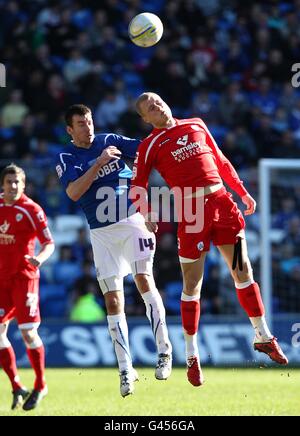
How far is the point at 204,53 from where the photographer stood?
20938mm

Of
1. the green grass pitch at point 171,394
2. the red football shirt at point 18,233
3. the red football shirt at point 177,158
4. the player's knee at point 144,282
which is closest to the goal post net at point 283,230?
the green grass pitch at point 171,394

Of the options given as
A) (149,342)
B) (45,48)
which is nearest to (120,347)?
(149,342)

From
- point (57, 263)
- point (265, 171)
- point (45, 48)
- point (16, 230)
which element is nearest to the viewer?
point (16, 230)

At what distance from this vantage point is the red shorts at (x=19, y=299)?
1148 centimetres

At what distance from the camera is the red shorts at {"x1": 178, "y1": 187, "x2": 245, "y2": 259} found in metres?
9.98

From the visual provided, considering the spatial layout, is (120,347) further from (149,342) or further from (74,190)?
(149,342)

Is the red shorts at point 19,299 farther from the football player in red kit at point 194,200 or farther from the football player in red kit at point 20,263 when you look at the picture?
the football player in red kit at point 194,200

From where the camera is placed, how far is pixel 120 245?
10.5 meters

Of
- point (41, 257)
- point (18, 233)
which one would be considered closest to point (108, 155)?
point (41, 257)

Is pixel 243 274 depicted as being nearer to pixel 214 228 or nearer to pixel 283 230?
pixel 214 228

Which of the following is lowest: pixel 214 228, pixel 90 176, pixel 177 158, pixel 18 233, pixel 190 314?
pixel 190 314

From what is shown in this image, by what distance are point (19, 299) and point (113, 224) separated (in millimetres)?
1756

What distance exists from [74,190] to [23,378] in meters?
5.66
